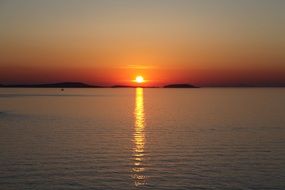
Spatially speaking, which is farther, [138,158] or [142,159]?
[138,158]

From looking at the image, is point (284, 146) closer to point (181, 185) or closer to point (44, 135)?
point (181, 185)

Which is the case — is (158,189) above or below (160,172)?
below

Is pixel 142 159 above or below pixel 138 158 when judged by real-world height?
below

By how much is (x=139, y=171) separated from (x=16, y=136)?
70.8 feet

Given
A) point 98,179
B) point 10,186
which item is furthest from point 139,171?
point 10,186

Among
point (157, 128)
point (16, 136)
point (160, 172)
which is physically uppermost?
point (157, 128)

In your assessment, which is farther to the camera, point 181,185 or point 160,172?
point 160,172

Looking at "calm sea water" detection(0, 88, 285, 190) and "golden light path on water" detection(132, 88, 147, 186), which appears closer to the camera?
"calm sea water" detection(0, 88, 285, 190)

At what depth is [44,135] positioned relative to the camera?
44312 mm

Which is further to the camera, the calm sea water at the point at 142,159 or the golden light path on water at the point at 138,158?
the golden light path on water at the point at 138,158

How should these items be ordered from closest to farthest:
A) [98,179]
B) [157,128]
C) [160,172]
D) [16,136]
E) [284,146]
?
[98,179] < [160,172] < [284,146] < [16,136] < [157,128]

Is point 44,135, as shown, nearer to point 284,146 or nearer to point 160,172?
point 160,172

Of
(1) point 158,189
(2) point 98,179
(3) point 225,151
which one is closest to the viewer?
(1) point 158,189

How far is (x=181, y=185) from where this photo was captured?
22.4m
